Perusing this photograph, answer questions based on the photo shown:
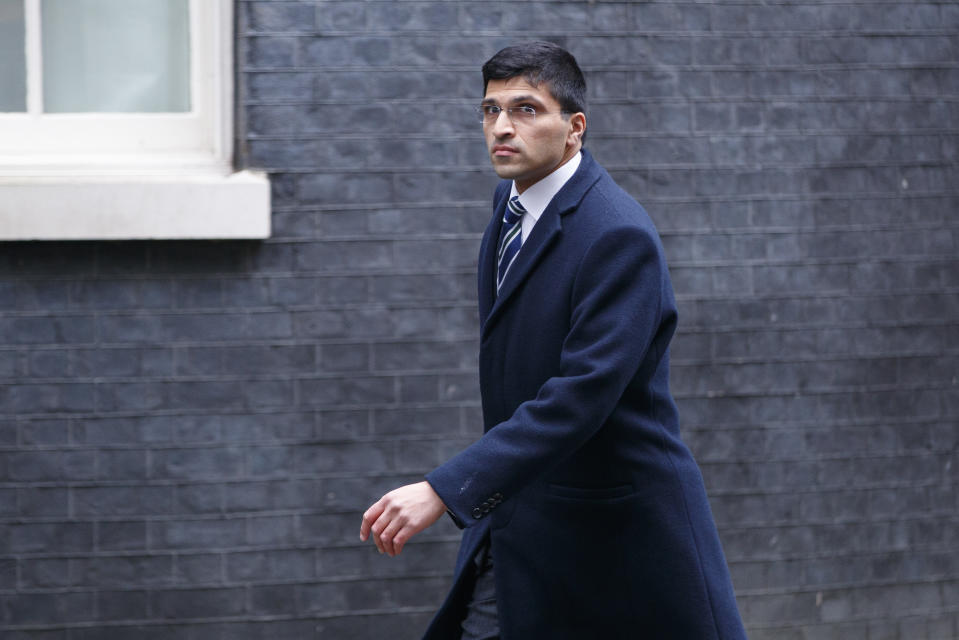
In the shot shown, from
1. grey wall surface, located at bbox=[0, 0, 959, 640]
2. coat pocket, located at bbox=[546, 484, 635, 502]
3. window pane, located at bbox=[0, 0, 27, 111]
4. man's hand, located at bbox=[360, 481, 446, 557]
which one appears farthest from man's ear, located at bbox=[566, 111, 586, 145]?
window pane, located at bbox=[0, 0, 27, 111]

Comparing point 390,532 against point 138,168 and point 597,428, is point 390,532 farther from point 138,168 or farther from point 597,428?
point 138,168

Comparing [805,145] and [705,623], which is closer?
[705,623]

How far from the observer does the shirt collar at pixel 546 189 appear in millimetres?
2760

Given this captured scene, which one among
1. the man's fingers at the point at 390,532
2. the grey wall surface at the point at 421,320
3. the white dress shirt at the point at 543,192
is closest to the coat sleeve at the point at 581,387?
the man's fingers at the point at 390,532

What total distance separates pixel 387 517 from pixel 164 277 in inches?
105

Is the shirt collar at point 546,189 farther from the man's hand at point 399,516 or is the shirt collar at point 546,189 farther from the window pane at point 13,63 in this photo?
the window pane at point 13,63

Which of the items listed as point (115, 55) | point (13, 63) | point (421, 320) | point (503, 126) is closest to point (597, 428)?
point (503, 126)

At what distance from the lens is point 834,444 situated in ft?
17.0

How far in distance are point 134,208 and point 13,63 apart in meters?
0.87

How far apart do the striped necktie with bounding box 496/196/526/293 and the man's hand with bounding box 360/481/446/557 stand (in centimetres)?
57

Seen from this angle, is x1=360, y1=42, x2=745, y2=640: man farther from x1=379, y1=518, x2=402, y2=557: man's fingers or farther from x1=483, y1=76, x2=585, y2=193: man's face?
x1=379, y1=518, x2=402, y2=557: man's fingers

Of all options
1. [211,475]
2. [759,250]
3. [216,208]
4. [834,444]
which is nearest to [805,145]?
[759,250]

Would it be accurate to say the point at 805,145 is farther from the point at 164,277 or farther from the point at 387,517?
the point at 387,517

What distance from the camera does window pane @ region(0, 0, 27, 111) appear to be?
16.1ft
